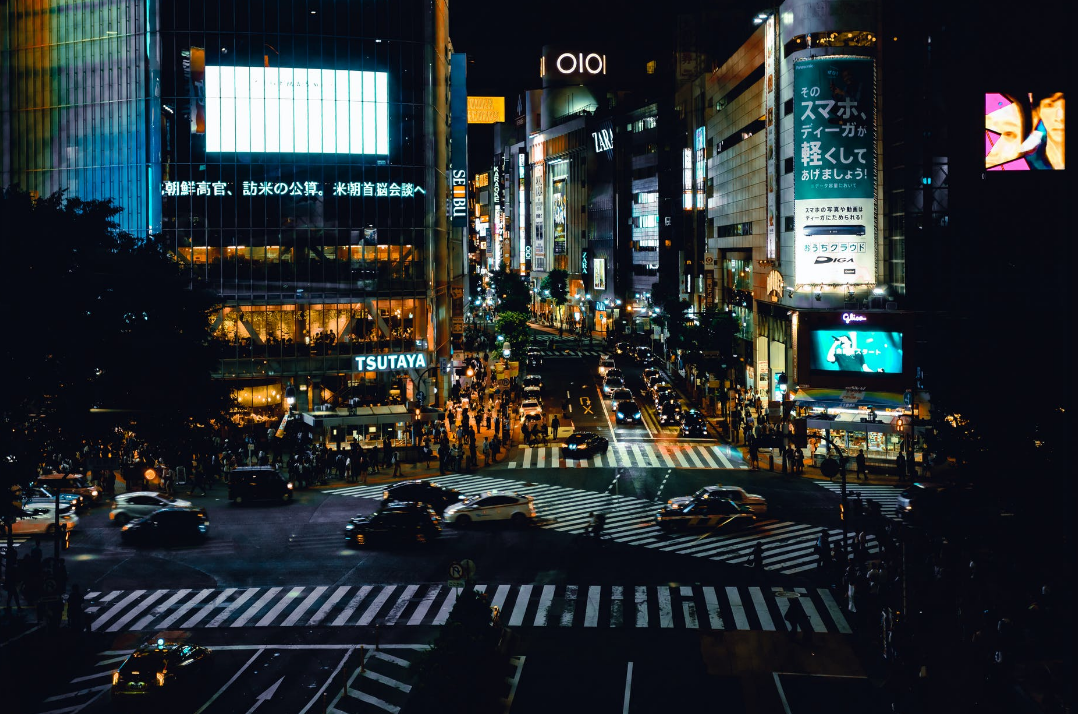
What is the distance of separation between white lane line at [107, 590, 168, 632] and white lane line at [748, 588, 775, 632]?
58.4ft

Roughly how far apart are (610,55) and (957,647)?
591 feet

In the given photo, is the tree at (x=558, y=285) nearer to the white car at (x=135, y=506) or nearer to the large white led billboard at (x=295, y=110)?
the large white led billboard at (x=295, y=110)

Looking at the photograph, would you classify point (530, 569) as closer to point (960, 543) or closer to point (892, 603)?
point (892, 603)

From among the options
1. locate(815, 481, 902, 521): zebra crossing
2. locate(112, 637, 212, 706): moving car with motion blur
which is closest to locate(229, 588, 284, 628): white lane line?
locate(112, 637, 212, 706): moving car with motion blur

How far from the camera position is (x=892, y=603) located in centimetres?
2820

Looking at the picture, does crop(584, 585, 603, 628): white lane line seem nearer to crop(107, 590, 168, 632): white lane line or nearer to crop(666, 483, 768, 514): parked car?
crop(666, 483, 768, 514): parked car

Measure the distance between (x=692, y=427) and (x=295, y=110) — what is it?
3326 cm

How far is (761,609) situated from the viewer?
29016 mm

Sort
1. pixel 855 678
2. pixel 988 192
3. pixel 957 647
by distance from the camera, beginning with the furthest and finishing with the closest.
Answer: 1. pixel 988 192
2. pixel 957 647
3. pixel 855 678

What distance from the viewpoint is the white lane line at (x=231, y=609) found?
28.0 meters

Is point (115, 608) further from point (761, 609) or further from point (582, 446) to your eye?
point (582, 446)

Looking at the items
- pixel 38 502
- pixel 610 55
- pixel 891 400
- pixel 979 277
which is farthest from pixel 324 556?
pixel 610 55

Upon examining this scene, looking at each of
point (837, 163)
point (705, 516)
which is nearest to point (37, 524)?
point (705, 516)

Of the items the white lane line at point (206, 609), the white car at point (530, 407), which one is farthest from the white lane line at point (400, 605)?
the white car at point (530, 407)
